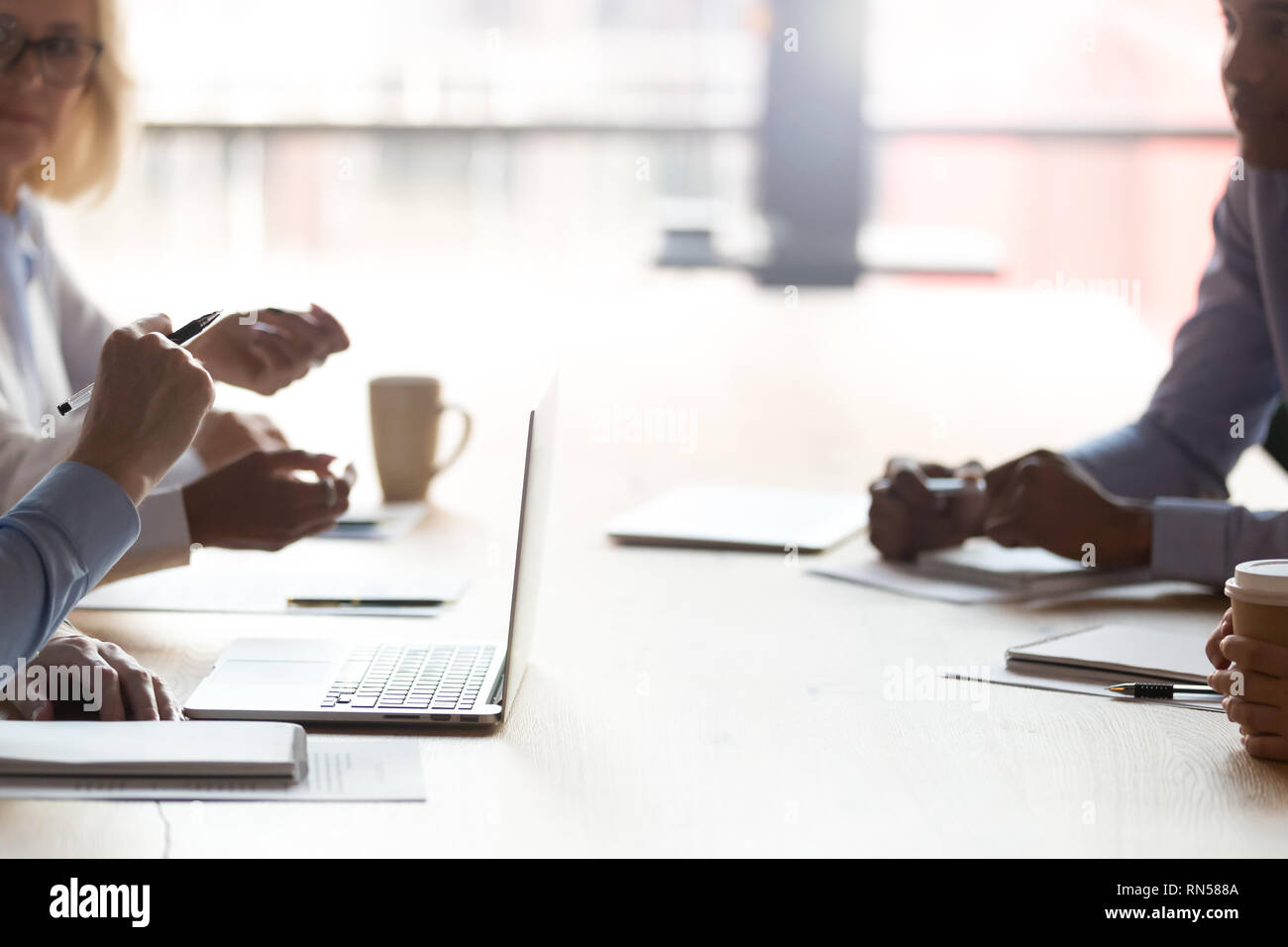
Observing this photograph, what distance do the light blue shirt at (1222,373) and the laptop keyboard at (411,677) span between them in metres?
0.82

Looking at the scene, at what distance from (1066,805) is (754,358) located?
5.86 ft

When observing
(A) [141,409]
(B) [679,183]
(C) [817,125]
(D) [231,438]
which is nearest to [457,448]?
(D) [231,438]

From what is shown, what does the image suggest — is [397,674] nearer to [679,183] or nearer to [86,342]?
[86,342]

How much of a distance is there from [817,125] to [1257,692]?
12.0ft

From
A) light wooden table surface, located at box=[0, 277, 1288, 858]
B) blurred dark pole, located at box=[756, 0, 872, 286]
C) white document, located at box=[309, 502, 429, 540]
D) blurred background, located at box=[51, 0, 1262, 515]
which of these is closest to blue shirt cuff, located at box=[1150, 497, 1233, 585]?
light wooden table surface, located at box=[0, 277, 1288, 858]

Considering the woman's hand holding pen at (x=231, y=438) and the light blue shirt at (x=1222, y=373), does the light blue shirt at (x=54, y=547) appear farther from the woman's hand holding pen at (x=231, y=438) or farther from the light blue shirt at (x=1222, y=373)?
the light blue shirt at (x=1222, y=373)

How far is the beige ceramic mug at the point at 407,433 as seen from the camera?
1548mm

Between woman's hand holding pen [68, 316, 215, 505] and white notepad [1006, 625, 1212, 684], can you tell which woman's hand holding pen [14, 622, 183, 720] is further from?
white notepad [1006, 625, 1212, 684]

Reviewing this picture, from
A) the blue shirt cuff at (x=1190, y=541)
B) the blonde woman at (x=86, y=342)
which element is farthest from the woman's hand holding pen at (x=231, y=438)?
the blue shirt cuff at (x=1190, y=541)

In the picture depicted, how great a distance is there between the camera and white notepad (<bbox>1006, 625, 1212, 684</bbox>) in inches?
37.6

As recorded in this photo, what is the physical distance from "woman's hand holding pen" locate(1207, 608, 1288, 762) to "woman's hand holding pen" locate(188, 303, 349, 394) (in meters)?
0.70

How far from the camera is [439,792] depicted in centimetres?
73
